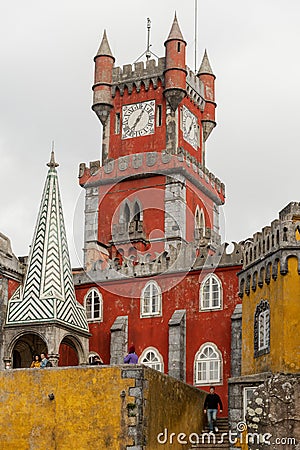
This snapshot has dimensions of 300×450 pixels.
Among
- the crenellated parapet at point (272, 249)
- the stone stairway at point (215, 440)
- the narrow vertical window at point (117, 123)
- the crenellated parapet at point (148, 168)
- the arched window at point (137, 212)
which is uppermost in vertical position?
the narrow vertical window at point (117, 123)

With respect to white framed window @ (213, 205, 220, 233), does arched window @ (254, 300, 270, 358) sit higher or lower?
lower

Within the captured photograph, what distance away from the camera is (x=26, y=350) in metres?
37.1

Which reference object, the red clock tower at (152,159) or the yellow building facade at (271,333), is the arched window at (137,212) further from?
the yellow building facade at (271,333)

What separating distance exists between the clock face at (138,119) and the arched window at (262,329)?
32.0 metres

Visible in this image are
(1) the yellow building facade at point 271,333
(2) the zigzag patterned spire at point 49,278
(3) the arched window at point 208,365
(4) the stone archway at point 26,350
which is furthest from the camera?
(3) the arched window at point 208,365

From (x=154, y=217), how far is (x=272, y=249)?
29.2 m

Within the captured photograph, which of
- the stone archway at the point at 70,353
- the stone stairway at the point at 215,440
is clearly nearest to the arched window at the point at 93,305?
the stone archway at the point at 70,353

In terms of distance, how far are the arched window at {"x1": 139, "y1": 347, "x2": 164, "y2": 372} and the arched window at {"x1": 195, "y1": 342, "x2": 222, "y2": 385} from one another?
5.64 feet

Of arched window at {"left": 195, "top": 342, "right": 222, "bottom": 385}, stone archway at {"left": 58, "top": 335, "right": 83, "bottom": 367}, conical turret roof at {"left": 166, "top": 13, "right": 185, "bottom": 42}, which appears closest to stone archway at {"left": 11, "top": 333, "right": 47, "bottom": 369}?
stone archway at {"left": 58, "top": 335, "right": 83, "bottom": 367}

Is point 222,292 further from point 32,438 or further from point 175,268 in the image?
point 32,438

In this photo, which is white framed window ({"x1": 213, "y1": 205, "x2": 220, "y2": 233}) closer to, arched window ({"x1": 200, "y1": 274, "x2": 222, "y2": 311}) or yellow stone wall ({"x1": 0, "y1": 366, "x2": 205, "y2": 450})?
arched window ({"x1": 200, "y1": 274, "x2": 222, "y2": 311})

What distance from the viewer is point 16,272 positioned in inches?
1523

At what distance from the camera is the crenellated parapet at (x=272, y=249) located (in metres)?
25.4

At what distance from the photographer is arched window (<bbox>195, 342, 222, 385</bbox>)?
37562 millimetres
